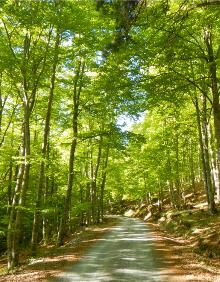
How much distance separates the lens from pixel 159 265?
40.3 ft

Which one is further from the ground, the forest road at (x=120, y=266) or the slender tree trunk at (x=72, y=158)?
the slender tree trunk at (x=72, y=158)

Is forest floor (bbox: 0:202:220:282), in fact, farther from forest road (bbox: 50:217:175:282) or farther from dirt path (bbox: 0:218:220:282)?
forest road (bbox: 50:217:175:282)

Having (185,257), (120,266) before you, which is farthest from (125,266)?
(185,257)

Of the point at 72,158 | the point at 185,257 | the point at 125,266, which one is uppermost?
the point at 72,158

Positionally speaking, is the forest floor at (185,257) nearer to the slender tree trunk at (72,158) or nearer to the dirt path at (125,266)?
the dirt path at (125,266)

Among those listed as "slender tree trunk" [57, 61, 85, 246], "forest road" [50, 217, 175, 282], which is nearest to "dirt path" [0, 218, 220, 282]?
"forest road" [50, 217, 175, 282]

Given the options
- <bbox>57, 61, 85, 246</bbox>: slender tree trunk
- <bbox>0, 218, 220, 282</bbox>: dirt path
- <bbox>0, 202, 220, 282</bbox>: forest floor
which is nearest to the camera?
<bbox>0, 218, 220, 282</bbox>: dirt path

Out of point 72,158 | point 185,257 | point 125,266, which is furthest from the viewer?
point 72,158

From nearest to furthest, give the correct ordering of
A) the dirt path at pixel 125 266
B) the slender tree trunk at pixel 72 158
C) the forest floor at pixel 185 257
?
the dirt path at pixel 125 266
the forest floor at pixel 185 257
the slender tree trunk at pixel 72 158

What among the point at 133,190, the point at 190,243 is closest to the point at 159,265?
the point at 190,243

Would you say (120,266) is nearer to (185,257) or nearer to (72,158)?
(185,257)

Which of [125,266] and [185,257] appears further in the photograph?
[185,257]

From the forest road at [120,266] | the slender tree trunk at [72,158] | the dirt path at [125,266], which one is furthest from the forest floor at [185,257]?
the slender tree trunk at [72,158]

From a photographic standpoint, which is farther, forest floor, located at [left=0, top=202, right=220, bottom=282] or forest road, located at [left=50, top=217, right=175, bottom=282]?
forest floor, located at [left=0, top=202, right=220, bottom=282]
